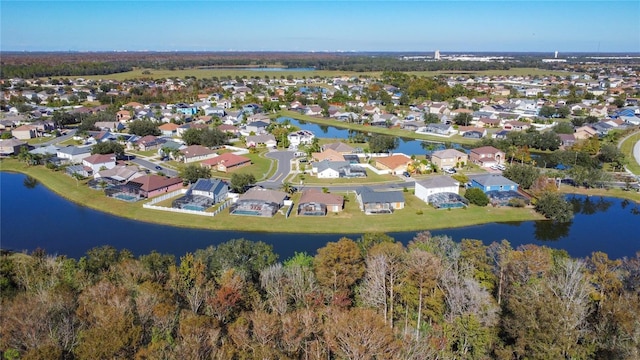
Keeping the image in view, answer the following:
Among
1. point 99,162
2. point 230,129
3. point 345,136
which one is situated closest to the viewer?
point 99,162

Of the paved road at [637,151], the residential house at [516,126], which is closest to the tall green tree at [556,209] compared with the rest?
the paved road at [637,151]

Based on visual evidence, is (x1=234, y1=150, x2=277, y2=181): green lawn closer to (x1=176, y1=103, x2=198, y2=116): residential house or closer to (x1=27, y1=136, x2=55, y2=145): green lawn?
(x1=27, y1=136, x2=55, y2=145): green lawn

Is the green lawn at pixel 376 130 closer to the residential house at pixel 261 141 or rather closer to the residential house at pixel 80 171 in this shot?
the residential house at pixel 261 141

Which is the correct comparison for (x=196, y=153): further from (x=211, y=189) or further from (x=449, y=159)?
(x=449, y=159)

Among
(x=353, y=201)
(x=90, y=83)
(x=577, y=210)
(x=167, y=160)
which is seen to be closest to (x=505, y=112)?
(x=577, y=210)

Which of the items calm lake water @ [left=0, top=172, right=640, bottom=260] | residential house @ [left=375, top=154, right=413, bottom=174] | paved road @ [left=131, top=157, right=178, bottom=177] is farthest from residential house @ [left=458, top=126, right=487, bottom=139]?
paved road @ [left=131, top=157, right=178, bottom=177]

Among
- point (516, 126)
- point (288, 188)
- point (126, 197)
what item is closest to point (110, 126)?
point (126, 197)
